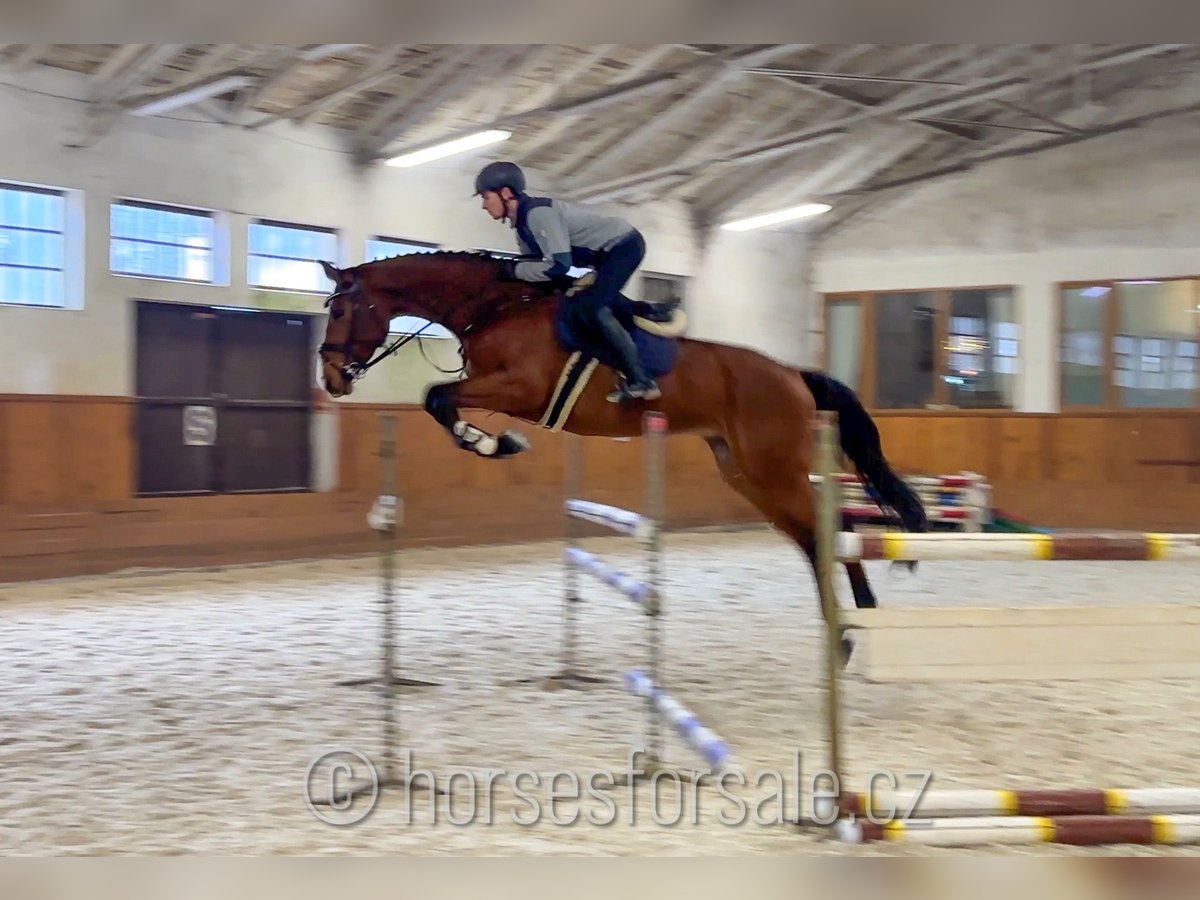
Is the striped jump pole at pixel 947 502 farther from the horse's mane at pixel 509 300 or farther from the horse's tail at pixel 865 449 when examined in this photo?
the horse's mane at pixel 509 300

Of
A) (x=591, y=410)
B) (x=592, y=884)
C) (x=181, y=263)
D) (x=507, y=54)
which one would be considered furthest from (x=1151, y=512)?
(x=592, y=884)

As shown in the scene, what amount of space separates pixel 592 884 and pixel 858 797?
1.95 ft

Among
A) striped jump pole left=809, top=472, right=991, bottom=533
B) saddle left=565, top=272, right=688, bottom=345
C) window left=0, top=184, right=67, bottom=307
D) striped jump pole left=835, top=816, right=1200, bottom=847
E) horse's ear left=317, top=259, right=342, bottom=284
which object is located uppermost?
window left=0, top=184, right=67, bottom=307

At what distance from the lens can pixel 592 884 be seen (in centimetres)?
193

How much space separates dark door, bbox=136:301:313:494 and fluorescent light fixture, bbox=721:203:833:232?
4.49m

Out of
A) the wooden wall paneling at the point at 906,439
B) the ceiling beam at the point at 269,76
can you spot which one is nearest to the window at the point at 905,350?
the wooden wall paneling at the point at 906,439

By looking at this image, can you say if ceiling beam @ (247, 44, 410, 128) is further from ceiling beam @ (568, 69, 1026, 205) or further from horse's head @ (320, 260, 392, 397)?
horse's head @ (320, 260, 392, 397)

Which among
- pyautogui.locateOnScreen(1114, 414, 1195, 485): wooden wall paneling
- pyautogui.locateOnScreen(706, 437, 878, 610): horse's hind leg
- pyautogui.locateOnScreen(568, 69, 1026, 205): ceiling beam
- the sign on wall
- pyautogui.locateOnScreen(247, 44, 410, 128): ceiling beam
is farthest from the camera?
pyautogui.locateOnScreen(1114, 414, 1195, 485): wooden wall paneling

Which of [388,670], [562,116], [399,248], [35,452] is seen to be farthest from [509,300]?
[399,248]

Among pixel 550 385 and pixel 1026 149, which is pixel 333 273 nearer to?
pixel 550 385

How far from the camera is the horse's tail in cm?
358

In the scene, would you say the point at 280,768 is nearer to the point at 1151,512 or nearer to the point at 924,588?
the point at 924,588

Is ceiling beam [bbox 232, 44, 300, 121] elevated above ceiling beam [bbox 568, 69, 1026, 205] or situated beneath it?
situated beneath

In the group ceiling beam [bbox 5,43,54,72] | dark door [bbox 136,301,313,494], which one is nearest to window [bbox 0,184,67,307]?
dark door [bbox 136,301,313,494]
